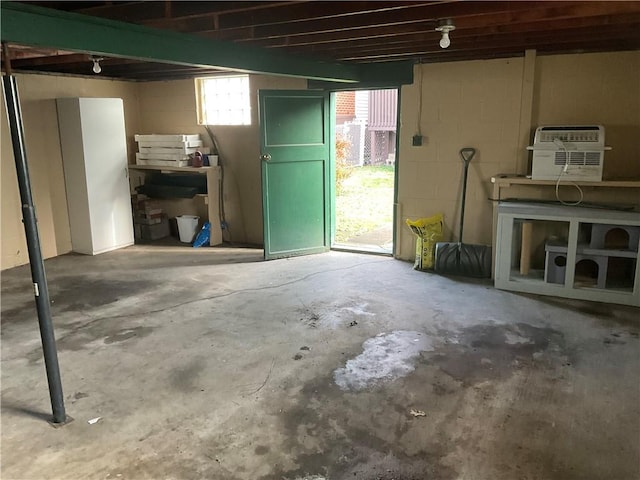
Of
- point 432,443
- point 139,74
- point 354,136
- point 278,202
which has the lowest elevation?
point 432,443

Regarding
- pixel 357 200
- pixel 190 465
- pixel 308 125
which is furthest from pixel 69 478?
pixel 357 200

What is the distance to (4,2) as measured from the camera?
7.71ft

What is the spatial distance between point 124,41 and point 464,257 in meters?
3.69

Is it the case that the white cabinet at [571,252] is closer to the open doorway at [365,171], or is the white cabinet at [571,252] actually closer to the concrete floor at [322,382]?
the concrete floor at [322,382]

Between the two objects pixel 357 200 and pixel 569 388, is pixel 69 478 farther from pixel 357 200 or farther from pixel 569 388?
pixel 357 200

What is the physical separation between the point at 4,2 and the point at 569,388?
355 cm

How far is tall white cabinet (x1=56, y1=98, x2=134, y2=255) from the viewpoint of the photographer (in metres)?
6.00

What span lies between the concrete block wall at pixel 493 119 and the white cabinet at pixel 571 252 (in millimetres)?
408

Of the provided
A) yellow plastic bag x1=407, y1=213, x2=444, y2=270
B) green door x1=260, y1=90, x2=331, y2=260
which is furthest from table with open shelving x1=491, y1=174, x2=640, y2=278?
green door x1=260, y1=90, x2=331, y2=260

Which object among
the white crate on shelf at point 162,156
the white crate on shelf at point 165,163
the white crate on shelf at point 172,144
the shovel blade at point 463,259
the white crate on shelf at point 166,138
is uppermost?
the white crate on shelf at point 166,138

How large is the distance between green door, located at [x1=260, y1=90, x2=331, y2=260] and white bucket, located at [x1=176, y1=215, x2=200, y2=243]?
1.41 metres

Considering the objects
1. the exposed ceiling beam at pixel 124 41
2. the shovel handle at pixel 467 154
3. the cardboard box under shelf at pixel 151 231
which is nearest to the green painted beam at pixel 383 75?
the shovel handle at pixel 467 154

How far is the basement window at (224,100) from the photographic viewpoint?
666 centimetres

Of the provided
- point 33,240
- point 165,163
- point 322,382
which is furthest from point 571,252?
point 165,163
